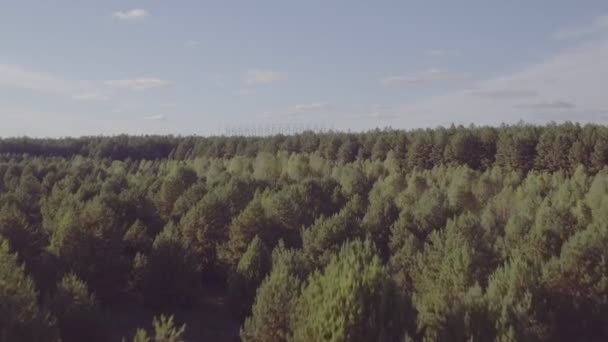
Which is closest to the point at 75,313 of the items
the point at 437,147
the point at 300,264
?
the point at 300,264

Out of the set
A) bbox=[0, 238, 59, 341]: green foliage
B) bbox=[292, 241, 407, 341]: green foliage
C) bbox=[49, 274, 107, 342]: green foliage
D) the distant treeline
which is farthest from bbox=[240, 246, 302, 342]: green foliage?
the distant treeline

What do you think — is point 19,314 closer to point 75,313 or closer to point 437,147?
point 75,313

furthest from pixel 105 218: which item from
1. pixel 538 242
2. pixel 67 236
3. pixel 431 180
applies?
pixel 431 180

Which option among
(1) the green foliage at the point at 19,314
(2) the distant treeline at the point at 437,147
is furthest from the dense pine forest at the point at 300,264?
(2) the distant treeline at the point at 437,147

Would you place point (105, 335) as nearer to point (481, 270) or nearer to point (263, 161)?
point (481, 270)

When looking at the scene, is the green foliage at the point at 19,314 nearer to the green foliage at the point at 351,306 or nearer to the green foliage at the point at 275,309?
the green foliage at the point at 275,309

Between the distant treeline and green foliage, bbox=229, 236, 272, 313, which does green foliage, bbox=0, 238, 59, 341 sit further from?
the distant treeline
